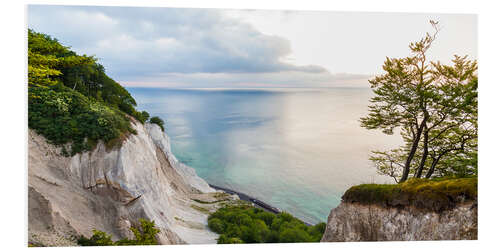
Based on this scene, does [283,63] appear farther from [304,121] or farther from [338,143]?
[338,143]

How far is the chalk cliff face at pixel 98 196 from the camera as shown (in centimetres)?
405

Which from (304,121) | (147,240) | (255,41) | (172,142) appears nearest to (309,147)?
(304,121)

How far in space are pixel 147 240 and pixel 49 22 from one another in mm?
4309

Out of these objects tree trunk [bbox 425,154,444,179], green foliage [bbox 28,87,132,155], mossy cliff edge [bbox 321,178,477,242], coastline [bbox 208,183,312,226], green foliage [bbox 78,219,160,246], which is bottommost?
coastline [bbox 208,183,312,226]

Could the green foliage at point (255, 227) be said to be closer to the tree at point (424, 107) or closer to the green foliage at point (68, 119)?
the tree at point (424, 107)

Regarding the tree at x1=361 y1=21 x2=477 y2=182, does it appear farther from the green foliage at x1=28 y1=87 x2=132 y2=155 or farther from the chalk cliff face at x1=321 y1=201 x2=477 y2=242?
the green foliage at x1=28 y1=87 x2=132 y2=155

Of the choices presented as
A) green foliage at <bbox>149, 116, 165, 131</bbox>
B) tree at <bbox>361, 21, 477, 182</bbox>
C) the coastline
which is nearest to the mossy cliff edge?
tree at <bbox>361, 21, 477, 182</bbox>

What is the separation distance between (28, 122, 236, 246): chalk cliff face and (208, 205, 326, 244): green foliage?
1.11 ft

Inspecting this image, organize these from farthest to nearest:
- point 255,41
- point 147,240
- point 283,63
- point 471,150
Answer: point 283,63 → point 255,41 → point 471,150 → point 147,240

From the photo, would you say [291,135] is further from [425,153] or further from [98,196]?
[98,196]

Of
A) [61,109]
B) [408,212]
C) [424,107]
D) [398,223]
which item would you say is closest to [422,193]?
[408,212]

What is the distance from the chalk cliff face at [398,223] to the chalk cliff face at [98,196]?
2.56 meters

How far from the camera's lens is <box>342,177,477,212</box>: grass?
3834 millimetres
